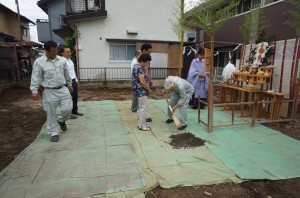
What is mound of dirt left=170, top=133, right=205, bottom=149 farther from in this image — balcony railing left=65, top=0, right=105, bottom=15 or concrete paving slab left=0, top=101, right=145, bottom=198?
balcony railing left=65, top=0, right=105, bottom=15

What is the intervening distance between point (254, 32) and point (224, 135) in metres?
8.15

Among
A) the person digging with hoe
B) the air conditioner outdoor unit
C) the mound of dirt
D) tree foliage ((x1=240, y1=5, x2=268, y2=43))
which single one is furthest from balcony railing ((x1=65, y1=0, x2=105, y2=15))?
the mound of dirt

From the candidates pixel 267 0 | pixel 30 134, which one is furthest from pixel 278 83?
pixel 267 0

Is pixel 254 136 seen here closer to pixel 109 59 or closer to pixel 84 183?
pixel 84 183

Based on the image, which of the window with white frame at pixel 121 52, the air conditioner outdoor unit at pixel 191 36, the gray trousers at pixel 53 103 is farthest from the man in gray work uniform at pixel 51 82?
the air conditioner outdoor unit at pixel 191 36

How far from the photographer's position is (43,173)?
311 centimetres

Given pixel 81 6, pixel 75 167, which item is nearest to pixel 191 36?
pixel 81 6

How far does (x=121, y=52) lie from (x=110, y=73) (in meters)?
1.25

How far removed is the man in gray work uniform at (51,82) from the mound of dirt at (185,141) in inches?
80.6

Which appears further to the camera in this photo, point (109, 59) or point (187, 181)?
point (109, 59)

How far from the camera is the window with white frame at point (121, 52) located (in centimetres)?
1237

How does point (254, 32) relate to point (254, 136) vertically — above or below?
above

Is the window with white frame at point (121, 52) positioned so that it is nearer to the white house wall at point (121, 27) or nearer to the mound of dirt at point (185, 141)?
the white house wall at point (121, 27)

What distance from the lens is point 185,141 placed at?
13.9 feet
